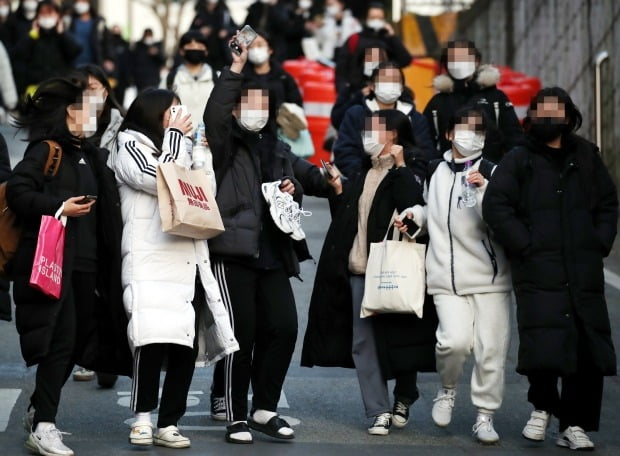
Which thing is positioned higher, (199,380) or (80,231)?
(80,231)

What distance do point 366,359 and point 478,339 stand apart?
609mm

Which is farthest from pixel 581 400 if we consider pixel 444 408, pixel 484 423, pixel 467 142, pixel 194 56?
pixel 194 56

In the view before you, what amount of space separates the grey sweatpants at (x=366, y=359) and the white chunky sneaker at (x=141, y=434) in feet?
3.84

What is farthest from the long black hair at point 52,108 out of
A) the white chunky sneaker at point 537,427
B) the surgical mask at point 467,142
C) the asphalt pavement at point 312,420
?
the white chunky sneaker at point 537,427

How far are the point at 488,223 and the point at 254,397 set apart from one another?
1450 millimetres

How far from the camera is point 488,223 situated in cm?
758

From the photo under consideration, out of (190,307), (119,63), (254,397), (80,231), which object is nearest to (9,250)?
(80,231)

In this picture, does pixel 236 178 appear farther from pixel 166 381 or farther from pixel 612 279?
pixel 612 279

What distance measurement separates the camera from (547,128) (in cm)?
765

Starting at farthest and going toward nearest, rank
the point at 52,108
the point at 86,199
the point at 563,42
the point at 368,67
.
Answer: the point at 563,42
the point at 368,67
the point at 52,108
the point at 86,199

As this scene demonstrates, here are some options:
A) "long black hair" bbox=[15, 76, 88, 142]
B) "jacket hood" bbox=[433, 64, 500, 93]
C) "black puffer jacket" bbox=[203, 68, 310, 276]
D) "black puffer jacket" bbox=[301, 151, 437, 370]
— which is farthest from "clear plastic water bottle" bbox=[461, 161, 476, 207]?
"jacket hood" bbox=[433, 64, 500, 93]

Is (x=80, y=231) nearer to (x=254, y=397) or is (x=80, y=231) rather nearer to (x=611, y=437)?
(x=254, y=397)

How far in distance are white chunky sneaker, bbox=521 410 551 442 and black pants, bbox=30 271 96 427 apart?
2.31 m

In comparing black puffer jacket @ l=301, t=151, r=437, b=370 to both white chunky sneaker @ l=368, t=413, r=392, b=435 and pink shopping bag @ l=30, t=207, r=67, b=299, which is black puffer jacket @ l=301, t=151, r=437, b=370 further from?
pink shopping bag @ l=30, t=207, r=67, b=299
